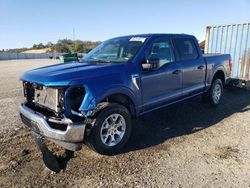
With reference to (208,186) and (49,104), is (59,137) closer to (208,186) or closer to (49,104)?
(49,104)

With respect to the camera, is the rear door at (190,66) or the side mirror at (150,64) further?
the rear door at (190,66)

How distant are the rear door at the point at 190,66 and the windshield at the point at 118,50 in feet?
3.47

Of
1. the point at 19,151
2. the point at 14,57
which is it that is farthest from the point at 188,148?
the point at 14,57

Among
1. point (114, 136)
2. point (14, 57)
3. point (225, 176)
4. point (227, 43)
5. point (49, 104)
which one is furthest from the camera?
point (14, 57)

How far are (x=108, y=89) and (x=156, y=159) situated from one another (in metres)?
1.35

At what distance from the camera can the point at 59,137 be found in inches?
144

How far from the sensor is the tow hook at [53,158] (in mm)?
3822

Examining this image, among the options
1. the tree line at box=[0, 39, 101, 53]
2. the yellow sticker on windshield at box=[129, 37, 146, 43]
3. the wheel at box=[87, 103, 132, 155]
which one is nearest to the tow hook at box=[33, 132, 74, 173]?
the wheel at box=[87, 103, 132, 155]

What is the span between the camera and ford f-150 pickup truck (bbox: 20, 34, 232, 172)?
3.76 meters

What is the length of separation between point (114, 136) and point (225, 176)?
1771mm

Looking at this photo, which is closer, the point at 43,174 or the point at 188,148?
the point at 43,174

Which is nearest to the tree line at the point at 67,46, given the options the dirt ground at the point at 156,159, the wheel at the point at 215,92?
the wheel at the point at 215,92

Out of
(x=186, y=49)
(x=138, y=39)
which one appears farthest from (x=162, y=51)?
(x=186, y=49)

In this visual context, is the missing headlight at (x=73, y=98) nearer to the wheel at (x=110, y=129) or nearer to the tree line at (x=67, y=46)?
the wheel at (x=110, y=129)
